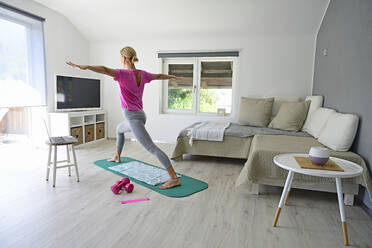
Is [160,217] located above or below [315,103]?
below

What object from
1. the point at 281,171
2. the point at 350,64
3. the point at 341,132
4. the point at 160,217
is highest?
the point at 350,64

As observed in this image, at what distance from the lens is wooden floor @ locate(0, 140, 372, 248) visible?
→ 1.65 meters

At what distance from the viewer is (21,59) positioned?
3.80 metres

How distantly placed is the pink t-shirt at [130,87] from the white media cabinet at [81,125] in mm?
1962

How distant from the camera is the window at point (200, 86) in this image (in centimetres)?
473

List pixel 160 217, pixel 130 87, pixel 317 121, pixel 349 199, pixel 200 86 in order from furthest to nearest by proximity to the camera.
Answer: pixel 200 86
pixel 317 121
pixel 130 87
pixel 349 199
pixel 160 217

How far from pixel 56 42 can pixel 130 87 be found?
2.64 metres

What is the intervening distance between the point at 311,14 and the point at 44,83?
4.29m

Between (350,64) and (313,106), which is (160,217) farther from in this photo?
(313,106)

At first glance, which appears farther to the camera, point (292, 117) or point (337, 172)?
point (292, 117)

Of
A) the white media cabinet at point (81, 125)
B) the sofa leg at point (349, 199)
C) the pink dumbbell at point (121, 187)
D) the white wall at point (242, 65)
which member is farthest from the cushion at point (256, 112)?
the white media cabinet at point (81, 125)

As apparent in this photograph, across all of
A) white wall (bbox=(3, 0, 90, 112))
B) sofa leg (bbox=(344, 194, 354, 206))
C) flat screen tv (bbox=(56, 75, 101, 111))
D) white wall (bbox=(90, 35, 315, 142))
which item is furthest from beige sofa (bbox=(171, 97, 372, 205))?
white wall (bbox=(3, 0, 90, 112))

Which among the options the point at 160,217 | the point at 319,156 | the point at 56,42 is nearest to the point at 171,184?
the point at 160,217

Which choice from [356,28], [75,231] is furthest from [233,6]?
[75,231]
